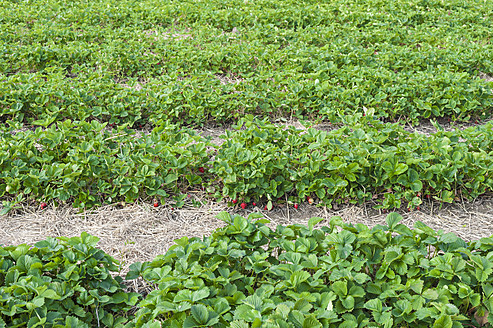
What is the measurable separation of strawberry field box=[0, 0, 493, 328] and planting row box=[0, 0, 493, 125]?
3 centimetres

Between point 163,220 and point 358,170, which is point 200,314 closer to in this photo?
point 163,220

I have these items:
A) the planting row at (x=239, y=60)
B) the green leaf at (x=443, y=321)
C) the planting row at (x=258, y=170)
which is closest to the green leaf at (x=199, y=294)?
the green leaf at (x=443, y=321)

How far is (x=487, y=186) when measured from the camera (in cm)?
335

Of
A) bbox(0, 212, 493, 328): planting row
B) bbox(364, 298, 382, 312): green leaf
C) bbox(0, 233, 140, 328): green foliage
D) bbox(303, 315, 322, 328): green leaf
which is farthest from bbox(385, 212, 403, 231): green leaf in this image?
bbox(0, 233, 140, 328): green foliage

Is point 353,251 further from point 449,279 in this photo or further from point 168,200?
point 168,200

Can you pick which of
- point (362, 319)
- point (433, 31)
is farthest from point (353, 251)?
point (433, 31)

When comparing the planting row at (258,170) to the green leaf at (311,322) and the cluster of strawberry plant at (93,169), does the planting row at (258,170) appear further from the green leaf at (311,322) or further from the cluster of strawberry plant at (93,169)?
the green leaf at (311,322)

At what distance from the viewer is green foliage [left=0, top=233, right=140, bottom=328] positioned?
1.90 meters

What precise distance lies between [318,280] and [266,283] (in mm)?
272

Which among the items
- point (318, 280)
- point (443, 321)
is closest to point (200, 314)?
point (318, 280)

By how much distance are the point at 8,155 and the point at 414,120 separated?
3.77 metres

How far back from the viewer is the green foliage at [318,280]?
185cm

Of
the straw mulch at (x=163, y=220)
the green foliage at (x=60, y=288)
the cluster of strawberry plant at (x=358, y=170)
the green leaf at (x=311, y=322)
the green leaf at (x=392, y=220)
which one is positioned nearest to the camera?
the green leaf at (x=311, y=322)

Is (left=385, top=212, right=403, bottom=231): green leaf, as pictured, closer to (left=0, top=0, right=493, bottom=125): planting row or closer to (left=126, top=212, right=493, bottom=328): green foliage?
(left=126, top=212, right=493, bottom=328): green foliage
